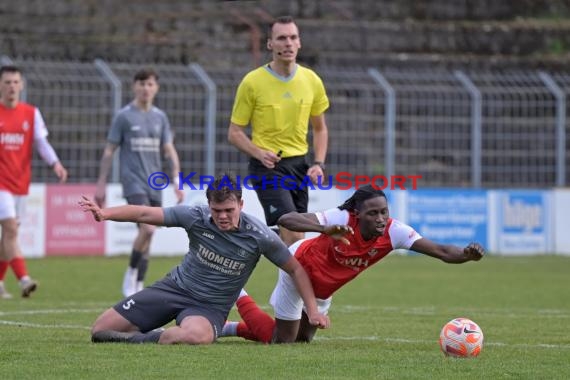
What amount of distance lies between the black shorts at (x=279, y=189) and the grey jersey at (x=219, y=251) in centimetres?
171

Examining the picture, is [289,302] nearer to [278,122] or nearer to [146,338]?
[146,338]

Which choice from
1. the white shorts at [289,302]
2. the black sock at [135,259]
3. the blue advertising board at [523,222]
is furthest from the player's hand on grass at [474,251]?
the blue advertising board at [523,222]

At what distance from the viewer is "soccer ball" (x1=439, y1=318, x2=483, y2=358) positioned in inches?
320

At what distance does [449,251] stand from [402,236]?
17.6 inches

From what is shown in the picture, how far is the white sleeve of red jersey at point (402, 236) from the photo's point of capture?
28.7ft

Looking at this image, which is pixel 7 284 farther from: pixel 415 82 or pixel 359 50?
pixel 359 50

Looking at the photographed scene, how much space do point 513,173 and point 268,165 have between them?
1467cm

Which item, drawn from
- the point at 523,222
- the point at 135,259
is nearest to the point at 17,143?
the point at 135,259

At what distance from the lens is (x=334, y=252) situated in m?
8.94

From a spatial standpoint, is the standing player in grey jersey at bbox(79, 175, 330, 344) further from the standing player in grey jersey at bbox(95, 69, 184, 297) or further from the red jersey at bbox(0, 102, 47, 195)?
the red jersey at bbox(0, 102, 47, 195)

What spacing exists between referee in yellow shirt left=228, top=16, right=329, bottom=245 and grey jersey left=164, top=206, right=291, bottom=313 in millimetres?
1776

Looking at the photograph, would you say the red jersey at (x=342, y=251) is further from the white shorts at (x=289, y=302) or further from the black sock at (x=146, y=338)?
the black sock at (x=146, y=338)

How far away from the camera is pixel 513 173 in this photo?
24391mm

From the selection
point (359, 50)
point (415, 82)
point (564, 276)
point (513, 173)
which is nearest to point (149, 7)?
point (359, 50)
